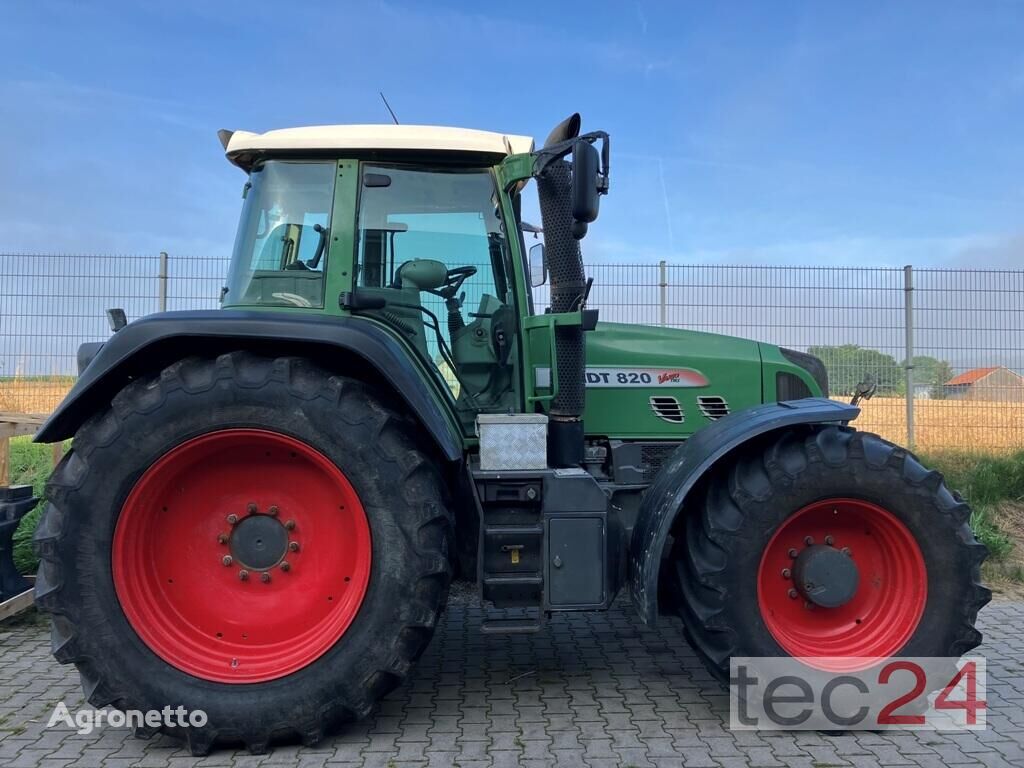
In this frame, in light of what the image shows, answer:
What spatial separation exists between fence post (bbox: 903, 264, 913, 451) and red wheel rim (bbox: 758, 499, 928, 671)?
192 inches

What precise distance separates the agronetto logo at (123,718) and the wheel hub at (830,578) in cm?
252

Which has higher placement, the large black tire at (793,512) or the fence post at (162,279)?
the fence post at (162,279)

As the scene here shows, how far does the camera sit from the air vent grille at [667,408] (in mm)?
4027

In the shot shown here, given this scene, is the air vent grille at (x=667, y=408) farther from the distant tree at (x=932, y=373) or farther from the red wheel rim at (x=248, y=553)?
→ the distant tree at (x=932, y=373)

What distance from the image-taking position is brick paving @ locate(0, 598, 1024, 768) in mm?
2906

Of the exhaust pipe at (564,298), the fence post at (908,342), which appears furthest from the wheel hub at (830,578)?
the fence post at (908,342)

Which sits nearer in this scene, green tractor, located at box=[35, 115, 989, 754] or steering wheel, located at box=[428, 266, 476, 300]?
green tractor, located at box=[35, 115, 989, 754]

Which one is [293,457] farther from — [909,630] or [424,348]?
[909,630]

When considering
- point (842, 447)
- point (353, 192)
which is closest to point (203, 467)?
point (353, 192)

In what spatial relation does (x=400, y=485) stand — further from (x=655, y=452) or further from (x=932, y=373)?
(x=932, y=373)

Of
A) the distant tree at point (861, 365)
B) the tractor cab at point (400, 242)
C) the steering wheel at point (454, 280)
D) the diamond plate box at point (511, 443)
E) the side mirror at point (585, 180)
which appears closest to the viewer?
the side mirror at point (585, 180)

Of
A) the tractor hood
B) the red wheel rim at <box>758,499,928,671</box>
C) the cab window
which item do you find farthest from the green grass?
the cab window

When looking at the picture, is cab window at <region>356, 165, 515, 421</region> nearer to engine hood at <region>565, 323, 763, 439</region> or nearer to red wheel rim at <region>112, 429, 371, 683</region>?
engine hood at <region>565, 323, 763, 439</region>
